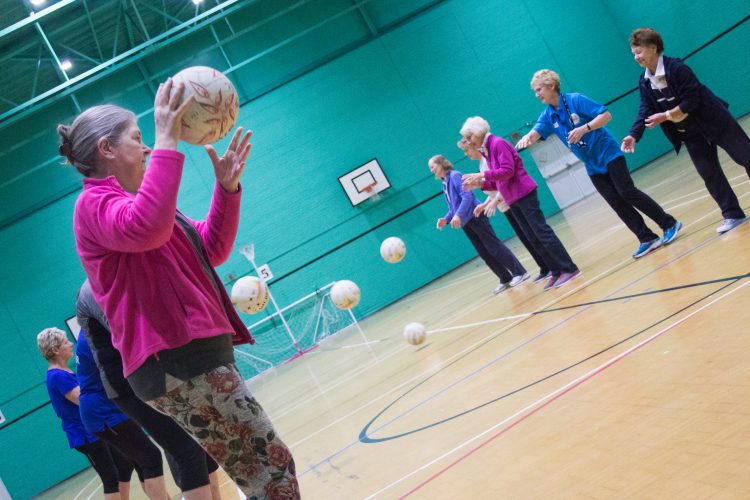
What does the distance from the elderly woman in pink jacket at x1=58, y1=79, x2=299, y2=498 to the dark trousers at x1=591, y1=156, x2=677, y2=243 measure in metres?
4.58

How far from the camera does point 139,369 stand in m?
1.96

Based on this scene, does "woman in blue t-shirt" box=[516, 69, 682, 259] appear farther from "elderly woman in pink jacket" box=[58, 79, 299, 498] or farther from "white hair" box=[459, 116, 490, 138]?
"elderly woman in pink jacket" box=[58, 79, 299, 498]

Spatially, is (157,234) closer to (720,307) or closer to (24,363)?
(720,307)

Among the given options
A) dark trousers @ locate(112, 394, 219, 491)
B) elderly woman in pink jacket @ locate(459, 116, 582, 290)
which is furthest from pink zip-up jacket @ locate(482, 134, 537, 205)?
dark trousers @ locate(112, 394, 219, 491)

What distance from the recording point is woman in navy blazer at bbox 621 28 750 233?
5094mm

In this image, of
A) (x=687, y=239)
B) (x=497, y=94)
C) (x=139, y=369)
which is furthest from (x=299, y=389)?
(x=497, y=94)

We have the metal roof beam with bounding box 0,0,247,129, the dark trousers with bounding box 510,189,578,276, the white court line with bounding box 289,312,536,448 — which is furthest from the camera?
the metal roof beam with bounding box 0,0,247,129

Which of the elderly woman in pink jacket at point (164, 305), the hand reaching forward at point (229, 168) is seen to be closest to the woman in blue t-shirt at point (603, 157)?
the hand reaching forward at point (229, 168)

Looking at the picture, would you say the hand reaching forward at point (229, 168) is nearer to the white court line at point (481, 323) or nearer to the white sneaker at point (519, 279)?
the white court line at point (481, 323)

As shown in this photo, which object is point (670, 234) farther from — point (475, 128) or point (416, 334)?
point (416, 334)

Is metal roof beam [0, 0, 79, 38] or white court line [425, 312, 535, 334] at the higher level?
metal roof beam [0, 0, 79, 38]

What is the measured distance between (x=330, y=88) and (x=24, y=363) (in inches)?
351

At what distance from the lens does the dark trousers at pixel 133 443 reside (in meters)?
4.38

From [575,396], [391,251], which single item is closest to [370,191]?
[391,251]
